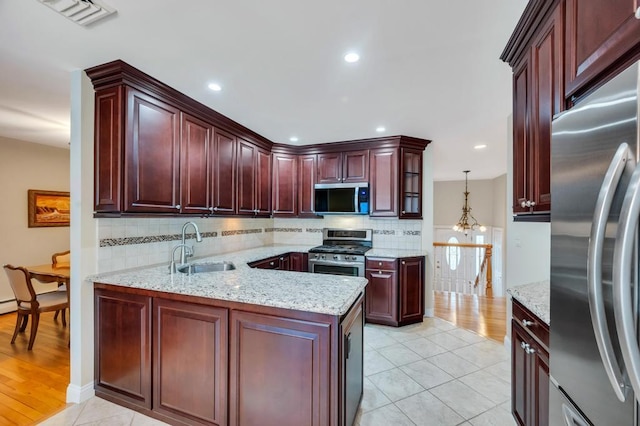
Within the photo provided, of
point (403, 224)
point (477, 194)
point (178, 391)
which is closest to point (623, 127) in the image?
point (178, 391)

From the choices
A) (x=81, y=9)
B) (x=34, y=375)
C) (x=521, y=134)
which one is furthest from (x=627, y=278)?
(x=34, y=375)

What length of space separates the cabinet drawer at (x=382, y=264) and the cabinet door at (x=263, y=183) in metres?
1.65

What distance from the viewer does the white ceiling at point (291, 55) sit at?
1.56 m

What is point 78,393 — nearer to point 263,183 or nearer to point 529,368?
point 263,183

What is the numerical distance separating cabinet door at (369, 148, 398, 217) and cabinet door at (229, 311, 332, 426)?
2.69 meters

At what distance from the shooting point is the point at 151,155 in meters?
2.34

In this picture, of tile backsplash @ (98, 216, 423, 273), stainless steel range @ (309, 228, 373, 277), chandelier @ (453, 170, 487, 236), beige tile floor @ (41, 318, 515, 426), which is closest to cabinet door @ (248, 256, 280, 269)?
stainless steel range @ (309, 228, 373, 277)

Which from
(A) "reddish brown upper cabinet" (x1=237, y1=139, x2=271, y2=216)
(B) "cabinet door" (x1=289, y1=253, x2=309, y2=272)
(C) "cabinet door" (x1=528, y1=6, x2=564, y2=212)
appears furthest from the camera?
(B) "cabinet door" (x1=289, y1=253, x2=309, y2=272)

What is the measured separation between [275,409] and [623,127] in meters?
1.90

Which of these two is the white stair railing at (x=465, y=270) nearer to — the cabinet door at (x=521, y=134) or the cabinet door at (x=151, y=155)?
the cabinet door at (x=521, y=134)

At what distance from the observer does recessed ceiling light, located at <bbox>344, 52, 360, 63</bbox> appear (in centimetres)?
194

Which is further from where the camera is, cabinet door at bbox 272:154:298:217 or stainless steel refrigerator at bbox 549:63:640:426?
cabinet door at bbox 272:154:298:217

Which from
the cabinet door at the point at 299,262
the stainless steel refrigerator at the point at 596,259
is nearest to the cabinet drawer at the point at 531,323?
the stainless steel refrigerator at the point at 596,259

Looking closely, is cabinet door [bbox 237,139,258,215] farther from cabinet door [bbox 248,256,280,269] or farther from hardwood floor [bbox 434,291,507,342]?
hardwood floor [bbox 434,291,507,342]
